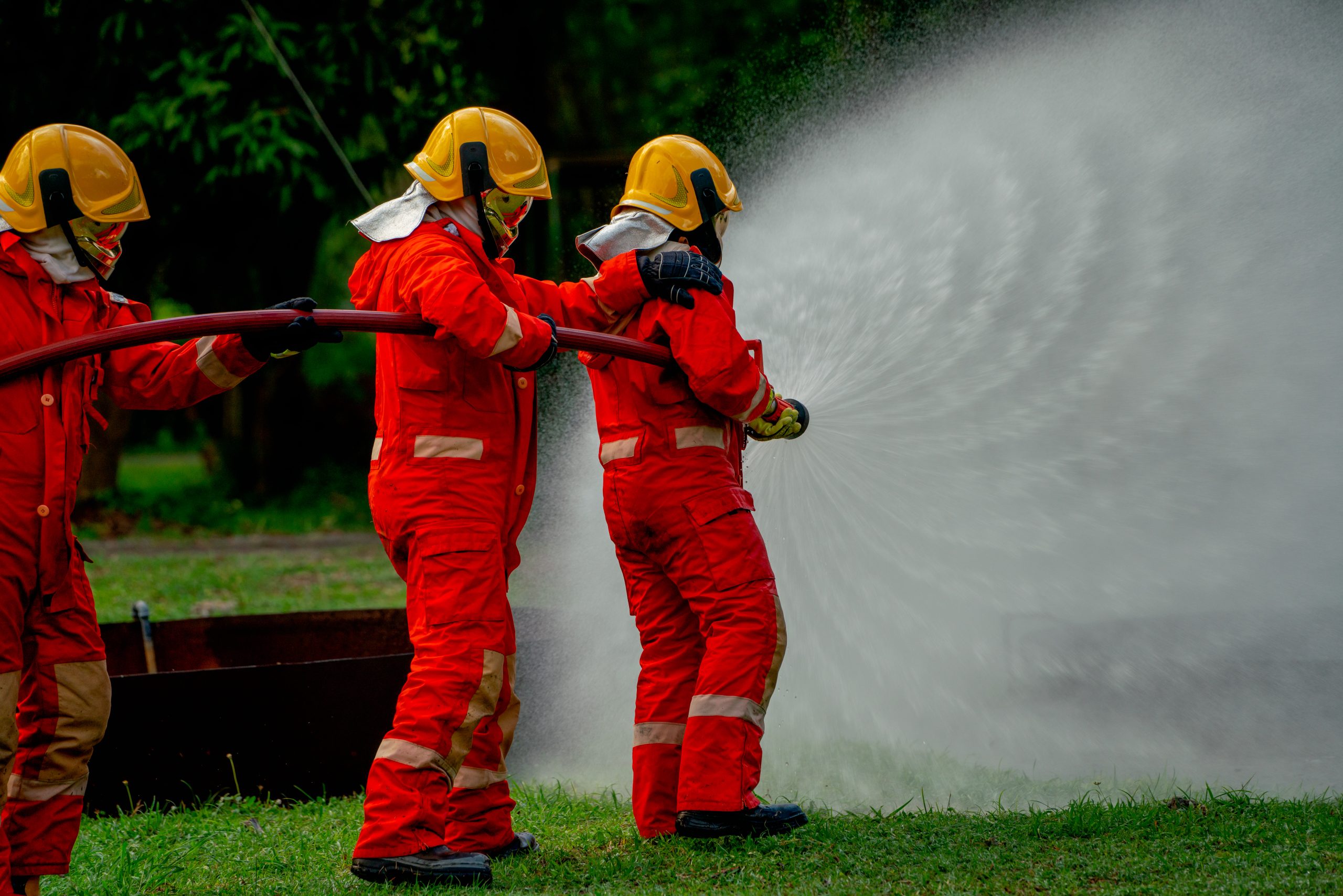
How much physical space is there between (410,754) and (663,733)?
83 centimetres

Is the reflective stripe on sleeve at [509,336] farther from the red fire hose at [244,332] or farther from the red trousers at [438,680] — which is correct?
the red trousers at [438,680]

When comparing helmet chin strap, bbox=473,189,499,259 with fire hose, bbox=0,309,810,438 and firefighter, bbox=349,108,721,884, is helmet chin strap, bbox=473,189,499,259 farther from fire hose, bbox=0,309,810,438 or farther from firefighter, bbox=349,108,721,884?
fire hose, bbox=0,309,810,438

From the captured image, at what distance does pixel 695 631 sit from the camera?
3.95m

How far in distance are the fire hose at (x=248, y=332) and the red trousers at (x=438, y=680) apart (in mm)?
554

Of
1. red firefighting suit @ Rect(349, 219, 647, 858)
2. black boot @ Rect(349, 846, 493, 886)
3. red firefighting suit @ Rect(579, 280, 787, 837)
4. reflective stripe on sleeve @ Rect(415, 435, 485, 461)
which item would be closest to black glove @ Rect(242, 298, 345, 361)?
red firefighting suit @ Rect(349, 219, 647, 858)

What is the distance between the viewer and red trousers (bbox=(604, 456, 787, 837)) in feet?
12.0

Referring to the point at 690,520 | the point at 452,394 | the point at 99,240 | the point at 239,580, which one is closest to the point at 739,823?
the point at 690,520

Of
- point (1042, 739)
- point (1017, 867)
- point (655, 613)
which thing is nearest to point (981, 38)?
point (1042, 739)

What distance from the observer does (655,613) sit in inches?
156

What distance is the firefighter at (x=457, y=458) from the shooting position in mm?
3396

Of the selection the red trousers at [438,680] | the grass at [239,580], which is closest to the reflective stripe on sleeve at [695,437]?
the red trousers at [438,680]

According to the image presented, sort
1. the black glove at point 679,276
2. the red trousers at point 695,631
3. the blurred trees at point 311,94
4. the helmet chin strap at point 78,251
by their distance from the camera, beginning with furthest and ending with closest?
the blurred trees at point 311,94
the black glove at point 679,276
the red trousers at point 695,631
the helmet chin strap at point 78,251

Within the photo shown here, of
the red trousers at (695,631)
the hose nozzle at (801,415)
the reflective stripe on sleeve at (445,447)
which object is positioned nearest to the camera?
the reflective stripe on sleeve at (445,447)

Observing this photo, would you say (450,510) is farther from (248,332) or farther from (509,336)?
(248,332)
